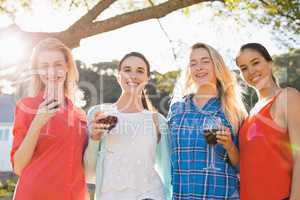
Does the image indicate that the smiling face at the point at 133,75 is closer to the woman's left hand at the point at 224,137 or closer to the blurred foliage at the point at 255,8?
the woman's left hand at the point at 224,137

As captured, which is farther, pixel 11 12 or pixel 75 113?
pixel 11 12

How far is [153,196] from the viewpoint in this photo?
12.7 ft

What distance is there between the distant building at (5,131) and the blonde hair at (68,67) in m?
25.1

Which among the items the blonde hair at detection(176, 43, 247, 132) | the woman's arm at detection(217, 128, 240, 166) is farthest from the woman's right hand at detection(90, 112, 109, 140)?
the blonde hair at detection(176, 43, 247, 132)

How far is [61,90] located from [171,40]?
Result: 24.6ft

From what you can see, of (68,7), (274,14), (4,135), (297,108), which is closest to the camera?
(297,108)

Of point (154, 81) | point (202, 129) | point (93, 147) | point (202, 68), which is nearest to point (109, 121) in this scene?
point (93, 147)

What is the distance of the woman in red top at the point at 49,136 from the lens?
366 cm

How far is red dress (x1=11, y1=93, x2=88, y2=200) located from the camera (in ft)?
12.1

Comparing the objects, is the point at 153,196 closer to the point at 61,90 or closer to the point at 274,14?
the point at 61,90

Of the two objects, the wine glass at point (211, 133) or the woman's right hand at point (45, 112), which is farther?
the wine glass at point (211, 133)

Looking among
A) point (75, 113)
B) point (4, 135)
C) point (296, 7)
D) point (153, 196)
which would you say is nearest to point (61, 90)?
point (75, 113)

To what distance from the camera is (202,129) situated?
4043 millimetres

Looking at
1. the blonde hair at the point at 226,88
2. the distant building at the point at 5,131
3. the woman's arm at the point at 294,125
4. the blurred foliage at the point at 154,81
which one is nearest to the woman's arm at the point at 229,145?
the blonde hair at the point at 226,88
